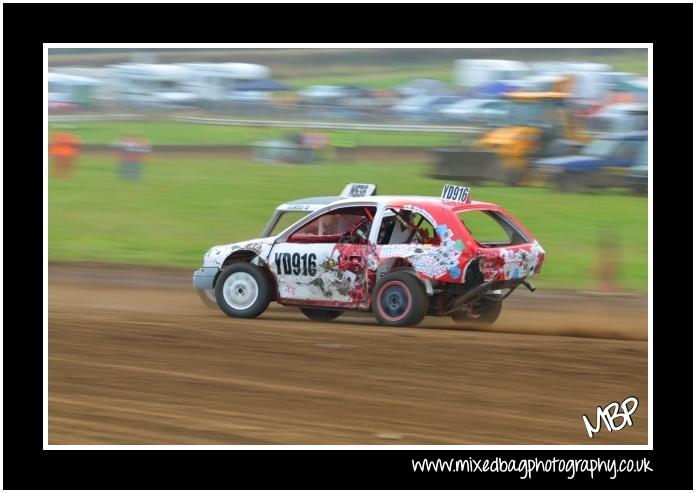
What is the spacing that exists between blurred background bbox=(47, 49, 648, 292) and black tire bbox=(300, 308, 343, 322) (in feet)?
17.6

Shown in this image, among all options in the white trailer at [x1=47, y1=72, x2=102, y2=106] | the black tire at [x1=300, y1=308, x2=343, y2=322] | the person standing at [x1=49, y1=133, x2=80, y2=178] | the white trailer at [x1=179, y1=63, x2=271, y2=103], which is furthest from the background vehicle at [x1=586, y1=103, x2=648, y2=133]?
the white trailer at [x1=47, y1=72, x2=102, y2=106]

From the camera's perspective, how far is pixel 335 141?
29438mm

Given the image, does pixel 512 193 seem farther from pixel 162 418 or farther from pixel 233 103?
pixel 162 418

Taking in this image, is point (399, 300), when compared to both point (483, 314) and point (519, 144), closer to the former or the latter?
point (483, 314)

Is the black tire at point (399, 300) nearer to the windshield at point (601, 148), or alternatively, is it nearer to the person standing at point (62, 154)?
the windshield at point (601, 148)

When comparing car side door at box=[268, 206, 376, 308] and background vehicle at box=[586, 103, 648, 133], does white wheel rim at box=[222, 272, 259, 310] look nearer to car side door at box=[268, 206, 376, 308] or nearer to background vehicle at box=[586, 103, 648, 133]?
car side door at box=[268, 206, 376, 308]

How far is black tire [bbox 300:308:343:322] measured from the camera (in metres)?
13.7

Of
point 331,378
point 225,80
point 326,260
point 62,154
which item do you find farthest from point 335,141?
point 331,378

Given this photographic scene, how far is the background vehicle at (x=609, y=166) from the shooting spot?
77.5 ft

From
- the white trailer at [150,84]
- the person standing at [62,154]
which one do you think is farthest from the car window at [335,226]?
the white trailer at [150,84]

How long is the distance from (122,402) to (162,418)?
2.33 feet

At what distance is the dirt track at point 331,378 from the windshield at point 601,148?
982 centimetres

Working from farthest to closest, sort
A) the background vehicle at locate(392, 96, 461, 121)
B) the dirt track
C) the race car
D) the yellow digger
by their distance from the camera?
the background vehicle at locate(392, 96, 461, 121), the yellow digger, the race car, the dirt track

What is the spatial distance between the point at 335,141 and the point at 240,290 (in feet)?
54.2
